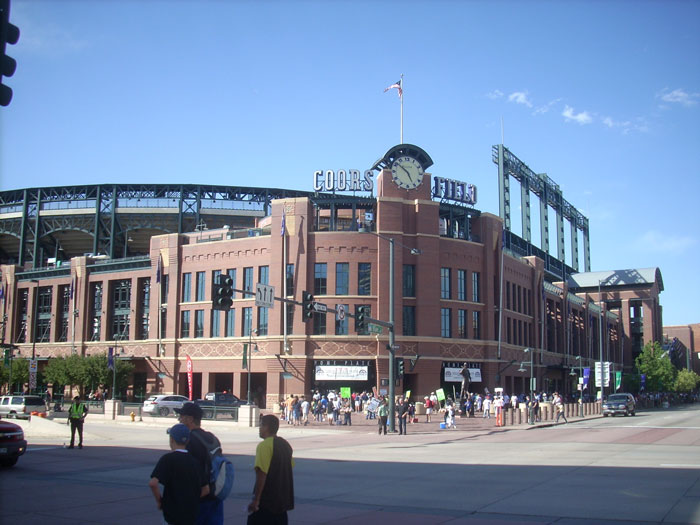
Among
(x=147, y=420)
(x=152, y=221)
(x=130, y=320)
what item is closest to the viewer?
(x=147, y=420)

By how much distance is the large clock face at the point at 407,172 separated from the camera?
194 ft

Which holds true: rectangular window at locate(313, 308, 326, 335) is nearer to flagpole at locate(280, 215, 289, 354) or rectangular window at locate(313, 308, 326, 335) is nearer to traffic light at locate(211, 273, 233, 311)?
flagpole at locate(280, 215, 289, 354)

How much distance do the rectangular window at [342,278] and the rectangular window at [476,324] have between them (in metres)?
12.6

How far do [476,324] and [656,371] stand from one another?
4883 centimetres

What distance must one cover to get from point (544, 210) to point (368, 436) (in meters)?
74.6

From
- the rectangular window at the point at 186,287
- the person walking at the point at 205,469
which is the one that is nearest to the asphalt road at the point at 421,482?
the person walking at the point at 205,469

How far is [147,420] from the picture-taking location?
44.8 m

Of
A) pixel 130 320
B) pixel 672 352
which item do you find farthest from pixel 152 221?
pixel 672 352

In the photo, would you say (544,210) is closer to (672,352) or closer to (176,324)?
(672,352)

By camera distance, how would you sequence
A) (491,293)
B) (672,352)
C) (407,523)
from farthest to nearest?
(672,352)
(491,293)
(407,523)

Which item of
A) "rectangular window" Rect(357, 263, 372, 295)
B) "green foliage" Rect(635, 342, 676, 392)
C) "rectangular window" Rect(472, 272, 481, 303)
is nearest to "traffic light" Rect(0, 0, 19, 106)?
"rectangular window" Rect(357, 263, 372, 295)

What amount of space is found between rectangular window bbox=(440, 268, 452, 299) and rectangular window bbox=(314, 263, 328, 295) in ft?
33.5

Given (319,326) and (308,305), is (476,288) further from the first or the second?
(308,305)

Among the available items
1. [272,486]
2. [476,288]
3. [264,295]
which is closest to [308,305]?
[264,295]
